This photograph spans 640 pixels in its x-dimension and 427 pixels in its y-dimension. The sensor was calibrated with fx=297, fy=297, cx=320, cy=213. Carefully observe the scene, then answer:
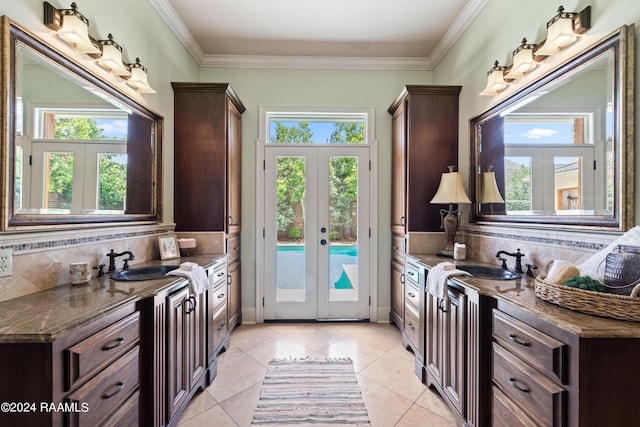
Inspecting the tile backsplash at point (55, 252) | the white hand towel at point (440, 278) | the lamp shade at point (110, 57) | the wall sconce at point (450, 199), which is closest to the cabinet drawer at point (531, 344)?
the white hand towel at point (440, 278)

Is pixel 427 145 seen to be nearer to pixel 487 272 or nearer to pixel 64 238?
pixel 487 272

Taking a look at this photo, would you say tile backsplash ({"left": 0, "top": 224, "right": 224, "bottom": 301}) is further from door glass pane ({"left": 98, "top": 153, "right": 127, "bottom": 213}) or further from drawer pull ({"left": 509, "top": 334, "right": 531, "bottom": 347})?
drawer pull ({"left": 509, "top": 334, "right": 531, "bottom": 347})

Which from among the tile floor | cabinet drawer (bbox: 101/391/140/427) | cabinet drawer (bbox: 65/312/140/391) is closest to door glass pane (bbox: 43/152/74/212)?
cabinet drawer (bbox: 65/312/140/391)

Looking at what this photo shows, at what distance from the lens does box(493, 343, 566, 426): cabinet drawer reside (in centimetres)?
109

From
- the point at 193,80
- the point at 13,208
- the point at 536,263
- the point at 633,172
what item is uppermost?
the point at 193,80

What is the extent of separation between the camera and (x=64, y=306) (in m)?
1.20

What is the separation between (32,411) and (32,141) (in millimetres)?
1171

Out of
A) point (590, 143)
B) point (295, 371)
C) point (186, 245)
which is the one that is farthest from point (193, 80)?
point (590, 143)

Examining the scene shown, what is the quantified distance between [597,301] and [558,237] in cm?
75

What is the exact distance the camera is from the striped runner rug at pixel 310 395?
187 centimetres

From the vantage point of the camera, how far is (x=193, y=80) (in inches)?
128

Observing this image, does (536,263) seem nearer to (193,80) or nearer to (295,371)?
(295,371)

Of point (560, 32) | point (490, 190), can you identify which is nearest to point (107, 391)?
point (490, 190)

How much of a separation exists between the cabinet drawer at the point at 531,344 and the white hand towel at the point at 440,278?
0.40 meters
